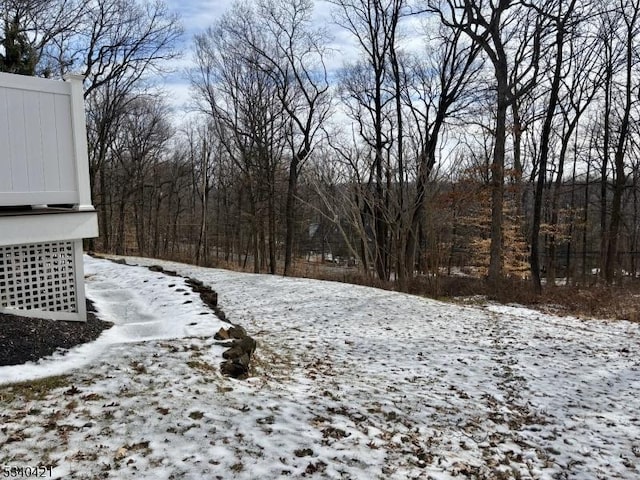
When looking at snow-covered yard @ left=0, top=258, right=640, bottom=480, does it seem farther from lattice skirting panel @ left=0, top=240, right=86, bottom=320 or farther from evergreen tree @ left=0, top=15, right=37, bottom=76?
evergreen tree @ left=0, top=15, right=37, bottom=76

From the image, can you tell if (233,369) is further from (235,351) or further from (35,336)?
(35,336)

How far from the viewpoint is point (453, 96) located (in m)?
17.8

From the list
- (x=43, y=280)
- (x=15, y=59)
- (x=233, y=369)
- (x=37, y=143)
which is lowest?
(x=233, y=369)

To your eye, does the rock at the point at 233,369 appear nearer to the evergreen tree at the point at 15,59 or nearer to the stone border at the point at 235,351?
the stone border at the point at 235,351

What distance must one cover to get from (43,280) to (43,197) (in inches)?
35.3

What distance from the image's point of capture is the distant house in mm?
4492

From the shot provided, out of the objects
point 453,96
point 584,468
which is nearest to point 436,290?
point 453,96

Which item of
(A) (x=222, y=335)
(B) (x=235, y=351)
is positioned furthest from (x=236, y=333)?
(B) (x=235, y=351)

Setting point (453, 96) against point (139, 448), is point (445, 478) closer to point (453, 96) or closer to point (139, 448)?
point (139, 448)

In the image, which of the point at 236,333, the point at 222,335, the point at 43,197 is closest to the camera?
the point at 43,197

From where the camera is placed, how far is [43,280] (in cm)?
484

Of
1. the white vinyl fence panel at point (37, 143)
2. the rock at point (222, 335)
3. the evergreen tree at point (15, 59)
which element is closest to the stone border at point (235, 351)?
the rock at point (222, 335)

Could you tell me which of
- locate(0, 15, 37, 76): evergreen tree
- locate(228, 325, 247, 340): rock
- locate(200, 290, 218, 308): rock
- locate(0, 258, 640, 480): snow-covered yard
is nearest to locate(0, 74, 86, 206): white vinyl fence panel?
locate(0, 258, 640, 480): snow-covered yard

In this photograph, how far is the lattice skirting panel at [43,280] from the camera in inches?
182
